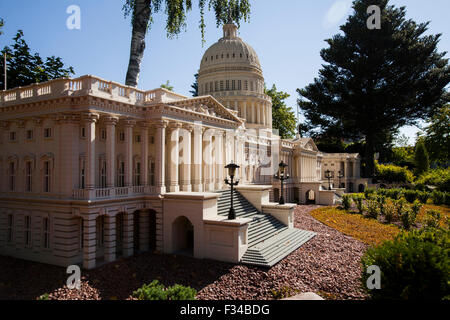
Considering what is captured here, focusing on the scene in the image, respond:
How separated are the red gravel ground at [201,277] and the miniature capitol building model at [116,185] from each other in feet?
2.69

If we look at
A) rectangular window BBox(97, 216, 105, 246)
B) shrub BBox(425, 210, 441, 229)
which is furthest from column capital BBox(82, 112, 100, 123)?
shrub BBox(425, 210, 441, 229)

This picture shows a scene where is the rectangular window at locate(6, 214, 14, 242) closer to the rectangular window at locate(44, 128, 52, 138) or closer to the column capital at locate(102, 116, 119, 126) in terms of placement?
the rectangular window at locate(44, 128, 52, 138)

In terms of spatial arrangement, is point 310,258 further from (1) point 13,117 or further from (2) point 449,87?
(2) point 449,87

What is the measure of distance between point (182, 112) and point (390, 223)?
1965 cm

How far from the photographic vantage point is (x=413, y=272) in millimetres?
9727

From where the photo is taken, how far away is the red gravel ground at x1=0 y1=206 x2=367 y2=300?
1390 centimetres

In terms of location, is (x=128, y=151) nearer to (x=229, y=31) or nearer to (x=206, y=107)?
(x=206, y=107)

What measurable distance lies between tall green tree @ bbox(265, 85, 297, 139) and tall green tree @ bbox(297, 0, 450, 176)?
9596 mm


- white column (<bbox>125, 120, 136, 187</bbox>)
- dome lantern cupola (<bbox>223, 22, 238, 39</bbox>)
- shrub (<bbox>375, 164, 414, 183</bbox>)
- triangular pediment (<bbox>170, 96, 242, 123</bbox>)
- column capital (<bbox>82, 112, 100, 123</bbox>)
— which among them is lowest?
shrub (<bbox>375, 164, 414, 183</bbox>)

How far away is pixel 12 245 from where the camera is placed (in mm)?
19344

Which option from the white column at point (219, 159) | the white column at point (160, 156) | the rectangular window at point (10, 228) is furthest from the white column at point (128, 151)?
the white column at point (219, 159)
